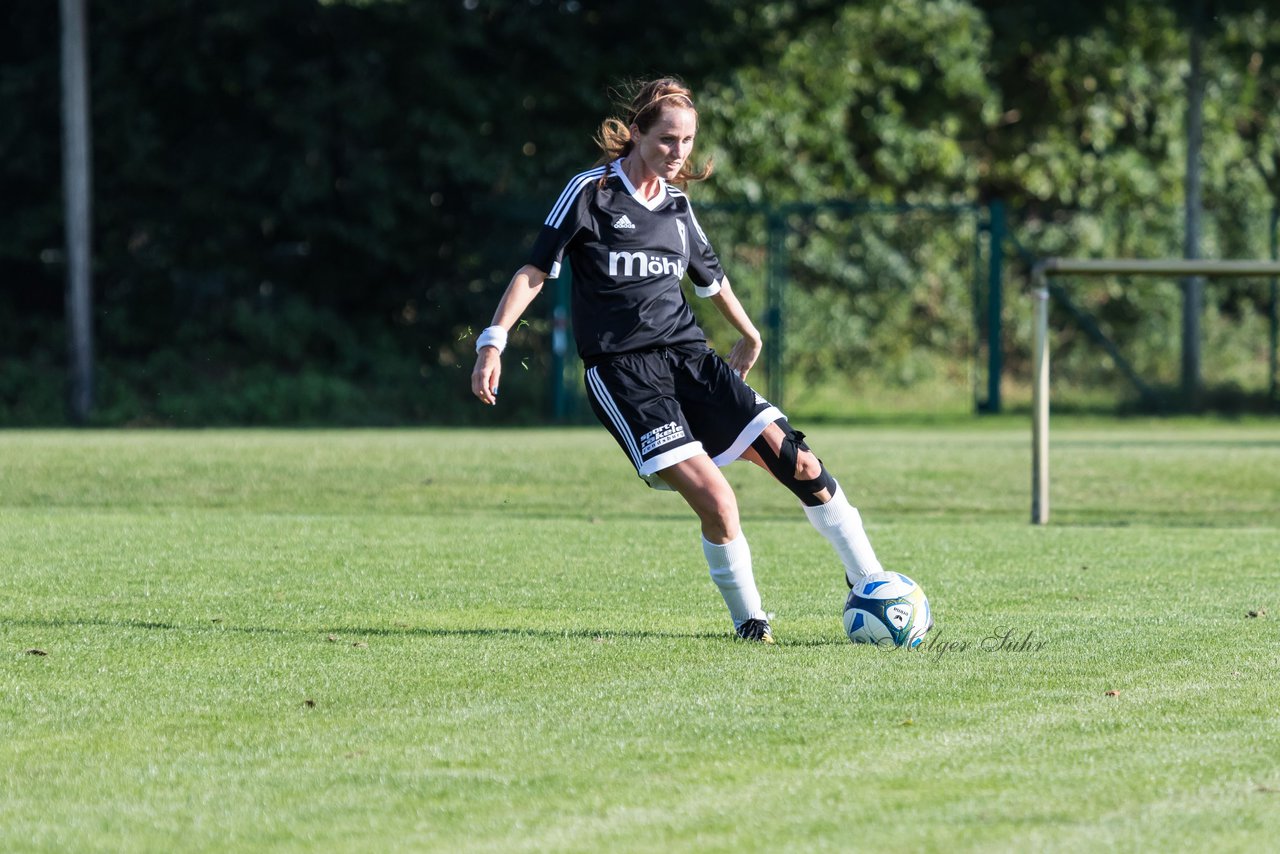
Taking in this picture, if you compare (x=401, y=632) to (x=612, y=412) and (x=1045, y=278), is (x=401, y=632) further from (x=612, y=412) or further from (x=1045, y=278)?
(x=1045, y=278)

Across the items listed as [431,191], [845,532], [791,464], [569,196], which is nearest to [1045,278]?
[845,532]

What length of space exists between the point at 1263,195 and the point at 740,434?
23250 millimetres

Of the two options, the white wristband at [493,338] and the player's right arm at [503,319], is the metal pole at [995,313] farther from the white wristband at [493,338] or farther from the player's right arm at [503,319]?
the white wristband at [493,338]

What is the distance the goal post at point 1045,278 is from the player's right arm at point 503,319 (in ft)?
18.1

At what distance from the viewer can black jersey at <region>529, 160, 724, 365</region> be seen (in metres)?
6.35

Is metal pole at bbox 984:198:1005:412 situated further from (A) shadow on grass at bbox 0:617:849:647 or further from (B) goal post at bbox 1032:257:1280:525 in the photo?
(A) shadow on grass at bbox 0:617:849:647

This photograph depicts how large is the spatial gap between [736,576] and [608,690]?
3.74 feet

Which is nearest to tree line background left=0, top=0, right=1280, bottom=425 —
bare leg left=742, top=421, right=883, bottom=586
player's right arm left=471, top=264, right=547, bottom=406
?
bare leg left=742, top=421, right=883, bottom=586

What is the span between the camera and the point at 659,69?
24.2 m

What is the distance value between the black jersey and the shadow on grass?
101 centimetres

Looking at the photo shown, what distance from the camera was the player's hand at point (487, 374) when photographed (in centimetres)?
612

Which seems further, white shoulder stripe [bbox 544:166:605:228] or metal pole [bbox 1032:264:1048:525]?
metal pole [bbox 1032:264:1048:525]

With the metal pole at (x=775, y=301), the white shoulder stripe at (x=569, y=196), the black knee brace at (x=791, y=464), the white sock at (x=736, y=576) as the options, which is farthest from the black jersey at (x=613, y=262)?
the metal pole at (x=775, y=301)

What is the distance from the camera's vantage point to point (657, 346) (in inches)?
253
